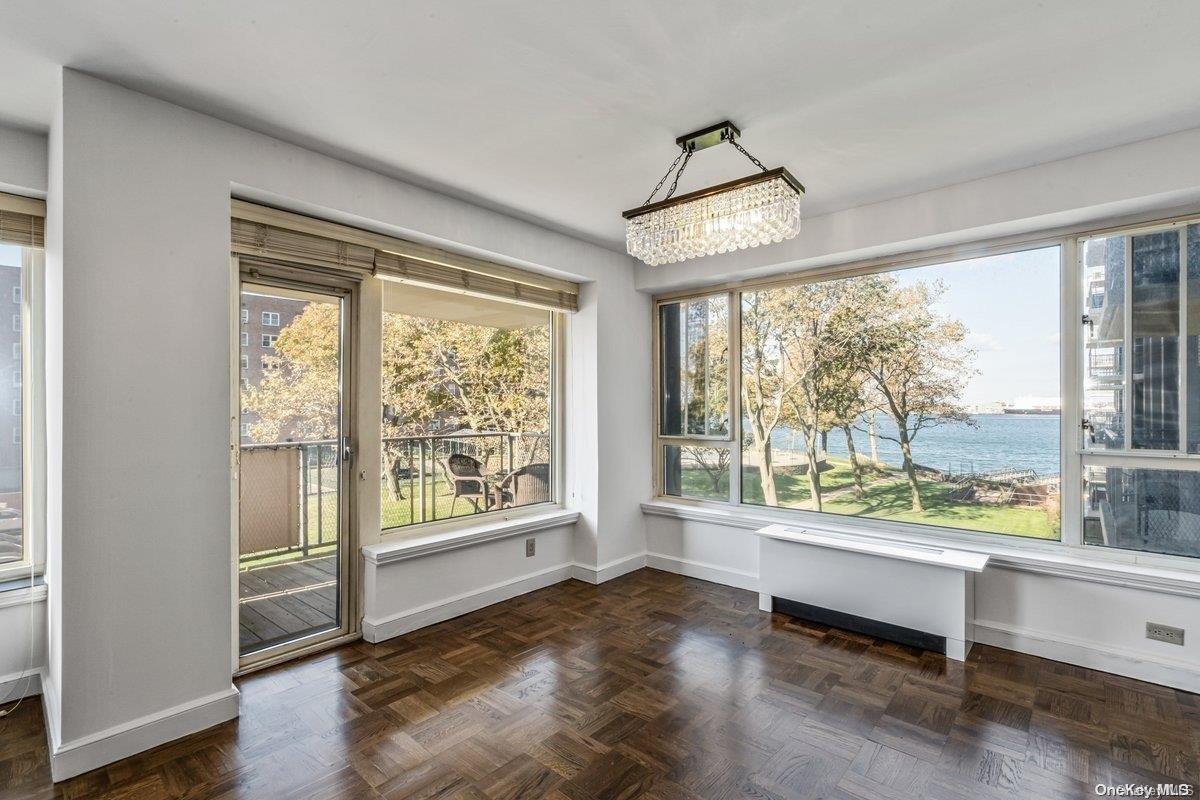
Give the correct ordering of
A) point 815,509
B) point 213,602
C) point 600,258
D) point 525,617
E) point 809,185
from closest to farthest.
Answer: point 213,602, point 809,185, point 525,617, point 815,509, point 600,258

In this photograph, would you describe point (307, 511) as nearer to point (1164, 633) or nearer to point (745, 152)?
point (745, 152)

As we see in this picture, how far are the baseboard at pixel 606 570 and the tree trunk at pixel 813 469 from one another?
146 cm

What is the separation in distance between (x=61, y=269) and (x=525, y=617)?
279cm

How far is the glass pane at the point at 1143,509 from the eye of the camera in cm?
274

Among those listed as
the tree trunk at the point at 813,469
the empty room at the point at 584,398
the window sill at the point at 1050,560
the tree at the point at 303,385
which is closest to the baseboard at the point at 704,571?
the empty room at the point at 584,398

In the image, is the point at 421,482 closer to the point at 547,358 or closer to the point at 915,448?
the point at 547,358

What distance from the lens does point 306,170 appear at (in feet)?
8.68

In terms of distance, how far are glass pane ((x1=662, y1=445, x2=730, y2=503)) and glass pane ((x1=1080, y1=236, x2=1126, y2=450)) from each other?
217cm

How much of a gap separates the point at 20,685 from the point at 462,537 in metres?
2.04

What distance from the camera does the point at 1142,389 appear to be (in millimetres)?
2828

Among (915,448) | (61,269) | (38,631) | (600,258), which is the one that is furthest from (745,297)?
(38,631)

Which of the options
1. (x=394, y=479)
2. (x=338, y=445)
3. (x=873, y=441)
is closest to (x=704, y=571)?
(x=873, y=441)

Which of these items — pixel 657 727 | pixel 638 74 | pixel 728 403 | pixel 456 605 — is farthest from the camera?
pixel 728 403

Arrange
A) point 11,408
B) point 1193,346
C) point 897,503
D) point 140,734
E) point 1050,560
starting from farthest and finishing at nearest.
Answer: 1. point 897,503
2. point 1050,560
3. point 1193,346
4. point 11,408
5. point 140,734
